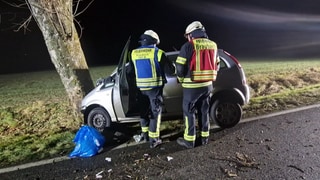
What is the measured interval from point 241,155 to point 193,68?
4.62 feet

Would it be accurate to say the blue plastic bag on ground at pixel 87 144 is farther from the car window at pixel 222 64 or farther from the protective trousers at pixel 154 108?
the car window at pixel 222 64

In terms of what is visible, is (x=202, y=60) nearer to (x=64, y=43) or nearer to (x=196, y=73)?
(x=196, y=73)

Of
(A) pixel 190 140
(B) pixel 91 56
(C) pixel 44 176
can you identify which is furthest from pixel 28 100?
(B) pixel 91 56

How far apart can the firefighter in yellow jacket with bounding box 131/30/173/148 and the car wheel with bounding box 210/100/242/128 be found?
1113 mm

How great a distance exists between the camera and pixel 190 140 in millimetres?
5016

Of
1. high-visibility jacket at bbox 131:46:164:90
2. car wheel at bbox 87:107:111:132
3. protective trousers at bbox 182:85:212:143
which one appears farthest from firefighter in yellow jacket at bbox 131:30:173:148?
car wheel at bbox 87:107:111:132

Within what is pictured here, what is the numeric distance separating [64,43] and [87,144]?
2330 millimetres

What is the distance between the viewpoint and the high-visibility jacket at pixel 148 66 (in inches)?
194

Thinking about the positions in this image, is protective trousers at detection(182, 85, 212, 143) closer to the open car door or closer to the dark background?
the open car door

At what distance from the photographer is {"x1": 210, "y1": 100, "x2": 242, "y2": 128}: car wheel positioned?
5.75 meters

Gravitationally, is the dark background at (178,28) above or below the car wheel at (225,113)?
above

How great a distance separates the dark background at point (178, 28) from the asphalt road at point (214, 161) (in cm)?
1260

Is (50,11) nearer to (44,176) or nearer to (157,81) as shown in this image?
(157,81)

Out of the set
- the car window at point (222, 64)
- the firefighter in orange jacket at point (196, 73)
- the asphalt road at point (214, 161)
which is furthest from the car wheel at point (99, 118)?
the car window at point (222, 64)
